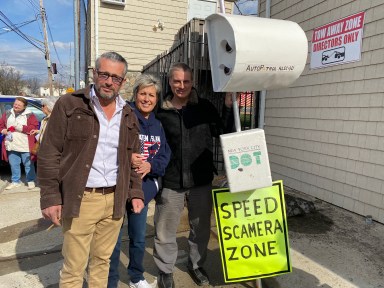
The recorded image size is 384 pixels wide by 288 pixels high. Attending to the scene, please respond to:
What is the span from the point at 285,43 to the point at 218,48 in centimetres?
45

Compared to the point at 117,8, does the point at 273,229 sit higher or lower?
lower

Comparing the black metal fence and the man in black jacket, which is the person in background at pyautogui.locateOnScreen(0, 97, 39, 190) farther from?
the man in black jacket

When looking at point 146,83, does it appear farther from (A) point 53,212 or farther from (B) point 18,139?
(B) point 18,139

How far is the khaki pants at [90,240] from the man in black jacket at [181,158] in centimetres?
47

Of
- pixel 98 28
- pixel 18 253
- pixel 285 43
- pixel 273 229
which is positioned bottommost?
pixel 18 253

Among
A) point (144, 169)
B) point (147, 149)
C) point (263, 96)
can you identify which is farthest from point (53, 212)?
point (263, 96)

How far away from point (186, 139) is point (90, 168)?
825 millimetres

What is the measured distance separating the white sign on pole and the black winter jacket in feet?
8.52

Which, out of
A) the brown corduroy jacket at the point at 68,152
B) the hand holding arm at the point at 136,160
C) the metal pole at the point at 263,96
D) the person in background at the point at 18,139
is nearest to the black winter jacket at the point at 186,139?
the hand holding arm at the point at 136,160

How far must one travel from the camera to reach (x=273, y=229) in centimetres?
242

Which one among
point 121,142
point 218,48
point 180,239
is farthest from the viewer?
point 180,239

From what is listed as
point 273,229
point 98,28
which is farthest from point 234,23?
point 98,28

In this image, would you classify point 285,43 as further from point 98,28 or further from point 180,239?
point 98,28

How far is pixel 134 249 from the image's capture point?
8.31 feet
